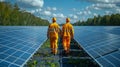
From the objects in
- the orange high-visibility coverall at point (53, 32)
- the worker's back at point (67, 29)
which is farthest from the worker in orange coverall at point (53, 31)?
the worker's back at point (67, 29)

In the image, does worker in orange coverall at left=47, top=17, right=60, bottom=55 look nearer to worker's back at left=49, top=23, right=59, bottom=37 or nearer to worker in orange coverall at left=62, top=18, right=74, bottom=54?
worker's back at left=49, top=23, right=59, bottom=37

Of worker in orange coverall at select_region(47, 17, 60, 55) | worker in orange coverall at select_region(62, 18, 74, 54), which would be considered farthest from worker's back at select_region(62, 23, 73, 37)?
worker in orange coverall at select_region(47, 17, 60, 55)

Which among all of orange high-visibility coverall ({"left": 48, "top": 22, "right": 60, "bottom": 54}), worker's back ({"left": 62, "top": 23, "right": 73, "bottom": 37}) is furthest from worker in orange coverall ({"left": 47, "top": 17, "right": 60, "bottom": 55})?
worker's back ({"left": 62, "top": 23, "right": 73, "bottom": 37})

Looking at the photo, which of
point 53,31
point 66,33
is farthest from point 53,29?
point 66,33

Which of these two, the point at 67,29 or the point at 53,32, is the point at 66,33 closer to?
the point at 67,29

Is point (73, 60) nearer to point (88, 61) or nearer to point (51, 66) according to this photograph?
point (88, 61)

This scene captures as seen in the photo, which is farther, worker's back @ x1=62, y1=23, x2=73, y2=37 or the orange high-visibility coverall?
worker's back @ x1=62, y1=23, x2=73, y2=37

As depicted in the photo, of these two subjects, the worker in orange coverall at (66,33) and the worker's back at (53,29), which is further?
the worker in orange coverall at (66,33)

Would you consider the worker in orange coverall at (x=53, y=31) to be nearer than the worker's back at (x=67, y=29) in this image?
Yes

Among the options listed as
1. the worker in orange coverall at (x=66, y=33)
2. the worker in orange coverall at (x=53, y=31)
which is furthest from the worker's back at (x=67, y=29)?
the worker in orange coverall at (x=53, y=31)

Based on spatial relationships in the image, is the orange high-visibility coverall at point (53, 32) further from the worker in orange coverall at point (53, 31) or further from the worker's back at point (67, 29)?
the worker's back at point (67, 29)

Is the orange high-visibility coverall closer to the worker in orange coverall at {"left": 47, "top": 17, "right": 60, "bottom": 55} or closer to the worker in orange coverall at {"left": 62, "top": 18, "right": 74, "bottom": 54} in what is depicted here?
the worker in orange coverall at {"left": 47, "top": 17, "right": 60, "bottom": 55}

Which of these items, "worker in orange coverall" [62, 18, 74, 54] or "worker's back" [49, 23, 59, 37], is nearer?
"worker's back" [49, 23, 59, 37]

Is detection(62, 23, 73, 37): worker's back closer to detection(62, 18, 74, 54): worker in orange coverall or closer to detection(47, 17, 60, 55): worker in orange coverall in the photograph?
detection(62, 18, 74, 54): worker in orange coverall
